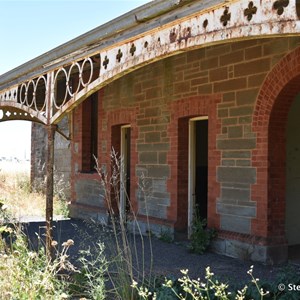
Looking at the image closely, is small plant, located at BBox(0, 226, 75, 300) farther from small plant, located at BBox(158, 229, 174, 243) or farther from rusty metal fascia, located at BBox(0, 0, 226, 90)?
small plant, located at BBox(158, 229, 174, 243)

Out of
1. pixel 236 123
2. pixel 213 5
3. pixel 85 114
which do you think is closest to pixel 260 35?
pixel 213 5

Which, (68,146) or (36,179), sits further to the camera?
(36,179)

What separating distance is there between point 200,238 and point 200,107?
7.38ft

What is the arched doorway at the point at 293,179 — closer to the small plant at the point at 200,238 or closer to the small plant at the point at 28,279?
the small plant at the point at 200,238

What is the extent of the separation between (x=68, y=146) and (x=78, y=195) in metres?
2.72

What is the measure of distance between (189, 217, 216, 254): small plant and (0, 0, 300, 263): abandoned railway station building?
0.46ft

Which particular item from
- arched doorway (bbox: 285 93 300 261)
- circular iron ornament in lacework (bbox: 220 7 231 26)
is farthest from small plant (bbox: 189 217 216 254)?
circular iron ornament in lacework (bbox: 220 7 231 26)

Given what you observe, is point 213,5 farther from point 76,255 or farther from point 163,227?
point 163,227

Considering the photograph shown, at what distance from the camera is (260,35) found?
11.8 ft

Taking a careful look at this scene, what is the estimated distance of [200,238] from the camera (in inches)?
318

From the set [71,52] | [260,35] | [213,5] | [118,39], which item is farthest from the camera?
[71,52]

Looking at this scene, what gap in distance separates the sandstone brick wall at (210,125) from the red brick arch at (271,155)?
24 millimetres

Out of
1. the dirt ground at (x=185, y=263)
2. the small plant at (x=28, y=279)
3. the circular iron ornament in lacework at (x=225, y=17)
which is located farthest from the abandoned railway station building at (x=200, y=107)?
the small plant at (x=28, y=279)

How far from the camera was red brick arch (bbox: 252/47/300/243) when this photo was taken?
713cm
